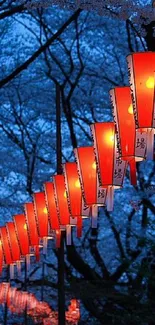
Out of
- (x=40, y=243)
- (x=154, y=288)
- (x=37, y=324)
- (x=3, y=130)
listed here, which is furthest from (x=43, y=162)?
(x=40, y=243)

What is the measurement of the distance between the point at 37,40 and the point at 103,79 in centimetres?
267

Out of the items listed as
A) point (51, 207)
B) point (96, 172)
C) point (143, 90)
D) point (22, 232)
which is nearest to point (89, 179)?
point (96, 172)

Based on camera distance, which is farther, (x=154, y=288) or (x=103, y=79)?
(x=103, y=79)

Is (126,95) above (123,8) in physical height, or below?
below

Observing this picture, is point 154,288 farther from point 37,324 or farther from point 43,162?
point 43,162

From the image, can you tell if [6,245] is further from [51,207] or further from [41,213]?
[51,207]

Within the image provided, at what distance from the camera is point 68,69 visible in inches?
649

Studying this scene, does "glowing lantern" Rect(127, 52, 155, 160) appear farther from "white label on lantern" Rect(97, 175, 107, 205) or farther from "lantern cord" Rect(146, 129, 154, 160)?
"white label on lantern" Rect(97, 175, 107, 205)

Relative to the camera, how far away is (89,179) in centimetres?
736

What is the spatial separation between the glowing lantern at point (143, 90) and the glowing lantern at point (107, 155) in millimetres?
1175

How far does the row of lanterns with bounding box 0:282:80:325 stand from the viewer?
546 inches

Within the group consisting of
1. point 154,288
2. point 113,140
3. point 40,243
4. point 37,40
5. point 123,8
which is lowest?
point 154,288

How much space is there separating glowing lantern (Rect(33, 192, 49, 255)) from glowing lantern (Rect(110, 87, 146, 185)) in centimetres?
342

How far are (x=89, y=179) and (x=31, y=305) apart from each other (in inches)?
315
